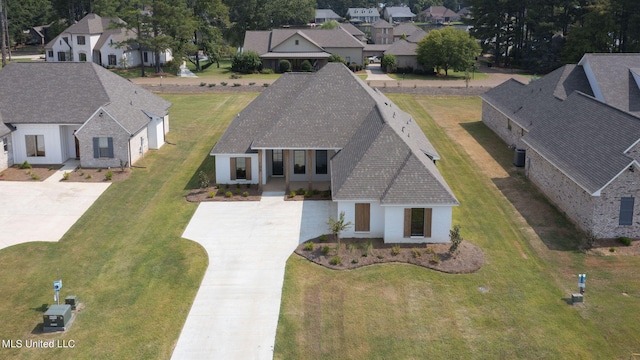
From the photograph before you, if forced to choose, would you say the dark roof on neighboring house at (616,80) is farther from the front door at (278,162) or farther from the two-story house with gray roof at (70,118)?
the two-story house with gray roof at (70,118)

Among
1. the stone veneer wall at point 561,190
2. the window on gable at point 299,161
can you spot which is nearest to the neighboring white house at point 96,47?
Answer: the window on gable at point 299,161

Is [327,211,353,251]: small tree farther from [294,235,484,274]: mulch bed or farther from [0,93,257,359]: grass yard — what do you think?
[0,93,257,359]: grass yard

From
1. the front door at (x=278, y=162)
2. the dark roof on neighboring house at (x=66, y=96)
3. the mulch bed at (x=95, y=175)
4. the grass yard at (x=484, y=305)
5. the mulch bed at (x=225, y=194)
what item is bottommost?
the grass yard at (x=484, y=305)

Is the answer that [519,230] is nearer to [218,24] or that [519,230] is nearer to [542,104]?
[542,104]

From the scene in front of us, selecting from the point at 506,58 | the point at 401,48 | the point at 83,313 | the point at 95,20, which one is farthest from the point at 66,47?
the point at 83,313

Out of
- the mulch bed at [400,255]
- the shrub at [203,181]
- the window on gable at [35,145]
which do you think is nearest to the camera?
the mulch bed at [400,255]

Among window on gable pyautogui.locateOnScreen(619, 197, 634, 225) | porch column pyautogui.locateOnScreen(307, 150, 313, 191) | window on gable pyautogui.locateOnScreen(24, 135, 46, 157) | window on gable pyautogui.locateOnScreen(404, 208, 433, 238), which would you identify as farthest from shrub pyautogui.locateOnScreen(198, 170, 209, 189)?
window on gable pyautogui.locateOnScreen(619, 197, 634, 225)

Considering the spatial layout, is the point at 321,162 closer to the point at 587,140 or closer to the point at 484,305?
the point at 587,140
